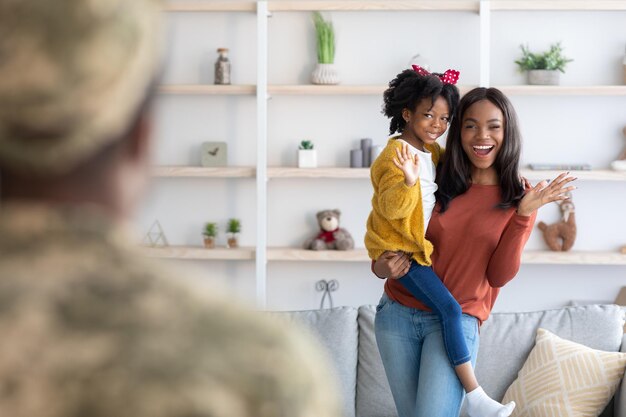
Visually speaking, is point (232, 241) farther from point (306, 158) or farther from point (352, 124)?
point (352, 124)

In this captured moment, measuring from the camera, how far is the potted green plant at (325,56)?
473 cm

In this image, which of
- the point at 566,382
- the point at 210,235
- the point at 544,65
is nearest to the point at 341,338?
the point at 566,382

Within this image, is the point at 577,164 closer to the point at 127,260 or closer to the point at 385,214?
the point at 385,214

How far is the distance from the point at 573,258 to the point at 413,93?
81.3 inches

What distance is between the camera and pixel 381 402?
11.7 feet

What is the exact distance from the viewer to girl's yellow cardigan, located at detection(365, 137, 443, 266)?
8.77 ft

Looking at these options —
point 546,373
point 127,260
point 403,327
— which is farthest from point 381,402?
point 127,260

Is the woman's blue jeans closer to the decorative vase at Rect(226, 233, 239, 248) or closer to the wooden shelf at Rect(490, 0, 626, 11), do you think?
the decorative vase at Rect(226, 233, 239, 248)

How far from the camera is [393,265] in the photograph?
2703mm

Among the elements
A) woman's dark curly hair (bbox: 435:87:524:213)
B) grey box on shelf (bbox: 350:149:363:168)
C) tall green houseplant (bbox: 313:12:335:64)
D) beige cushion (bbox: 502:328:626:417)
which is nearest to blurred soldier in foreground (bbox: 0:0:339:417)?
woman's dark curly hair (bbox: 435:87:524:213)

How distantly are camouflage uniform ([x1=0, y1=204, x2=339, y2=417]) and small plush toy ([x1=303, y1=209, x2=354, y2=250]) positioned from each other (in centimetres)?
425

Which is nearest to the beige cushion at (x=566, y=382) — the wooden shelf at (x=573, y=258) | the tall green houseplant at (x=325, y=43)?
the wooden shelf at (x=573, y=258)

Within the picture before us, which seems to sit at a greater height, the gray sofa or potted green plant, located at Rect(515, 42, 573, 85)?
potted green plant, located at Rect(515, 42, 573, 85)

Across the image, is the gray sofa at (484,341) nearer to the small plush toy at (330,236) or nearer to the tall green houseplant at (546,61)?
the small plush toy at (330,236)
